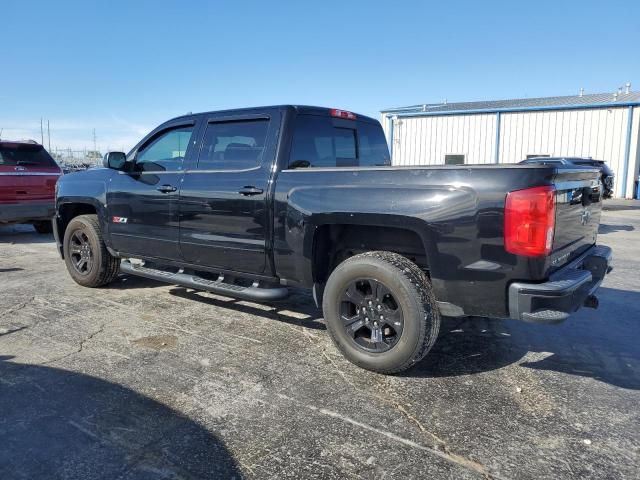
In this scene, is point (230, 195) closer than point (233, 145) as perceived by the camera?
Yes

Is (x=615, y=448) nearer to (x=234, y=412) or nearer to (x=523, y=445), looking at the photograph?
(x=523, y=445)

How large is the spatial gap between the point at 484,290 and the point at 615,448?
107cm

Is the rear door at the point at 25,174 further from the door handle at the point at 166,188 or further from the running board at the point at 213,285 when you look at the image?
the door handle at the point at 166,188

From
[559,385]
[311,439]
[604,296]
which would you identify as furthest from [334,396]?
[604,296]

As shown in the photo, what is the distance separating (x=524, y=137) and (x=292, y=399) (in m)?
25.2

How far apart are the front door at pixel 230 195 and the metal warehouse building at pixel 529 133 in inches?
726

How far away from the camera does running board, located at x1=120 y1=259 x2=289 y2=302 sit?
4184mm

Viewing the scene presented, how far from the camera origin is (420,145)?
2800 cm

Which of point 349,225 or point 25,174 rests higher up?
point 25,174

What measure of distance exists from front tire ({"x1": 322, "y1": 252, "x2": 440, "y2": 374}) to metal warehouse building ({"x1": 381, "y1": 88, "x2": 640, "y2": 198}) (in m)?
19.2

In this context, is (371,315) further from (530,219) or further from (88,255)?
(88,255)

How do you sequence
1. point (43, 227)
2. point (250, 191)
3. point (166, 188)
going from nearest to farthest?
point (250, 191) < point (166, 188) < point (43, 227)

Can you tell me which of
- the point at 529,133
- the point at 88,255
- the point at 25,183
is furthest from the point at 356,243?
the point at 529,133

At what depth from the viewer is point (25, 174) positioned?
953cm
